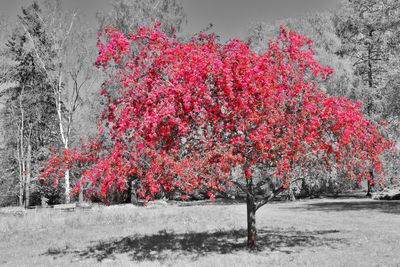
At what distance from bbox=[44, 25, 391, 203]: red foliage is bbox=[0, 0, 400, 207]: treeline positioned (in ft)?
38.2

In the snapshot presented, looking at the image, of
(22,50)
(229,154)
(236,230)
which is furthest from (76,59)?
(229,154)

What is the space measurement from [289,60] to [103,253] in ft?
25.1

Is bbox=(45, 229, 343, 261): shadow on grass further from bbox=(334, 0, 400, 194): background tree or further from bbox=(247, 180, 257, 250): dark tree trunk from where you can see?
bbox=(334, 0, 400, 194): background tree

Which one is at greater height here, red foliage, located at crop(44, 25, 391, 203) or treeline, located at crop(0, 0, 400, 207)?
treeline, located at crop(0, 0, 400, 207)

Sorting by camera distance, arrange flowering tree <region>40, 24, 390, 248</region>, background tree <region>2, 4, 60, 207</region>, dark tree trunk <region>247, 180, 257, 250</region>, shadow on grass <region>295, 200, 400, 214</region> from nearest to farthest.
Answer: flowering tree <region>40, 24, 390, 248</region>, dark tree trunk <region>247, 180, 257, 250</region>, shadow on grass <region>295, 200, 400, 214</region>, background tree <region>2, 4, 60, 207</region>

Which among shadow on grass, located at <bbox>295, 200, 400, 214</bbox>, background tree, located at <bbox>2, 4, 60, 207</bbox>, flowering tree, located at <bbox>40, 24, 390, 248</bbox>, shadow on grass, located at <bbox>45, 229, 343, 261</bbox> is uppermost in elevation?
background tree, located at <bbox>2, 4, 60, 207</bbox>

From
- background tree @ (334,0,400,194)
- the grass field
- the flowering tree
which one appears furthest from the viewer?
background tree @ (334,0,400,194)

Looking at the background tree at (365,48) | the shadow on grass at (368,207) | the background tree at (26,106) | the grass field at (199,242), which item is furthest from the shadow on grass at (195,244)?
the background tree at (26,106)

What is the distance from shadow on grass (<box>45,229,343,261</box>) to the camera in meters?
11.5

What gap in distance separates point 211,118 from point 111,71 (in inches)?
721

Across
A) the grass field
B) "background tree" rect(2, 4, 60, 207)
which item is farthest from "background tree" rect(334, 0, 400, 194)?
"background tree" rect(2, 4, 60, 207)

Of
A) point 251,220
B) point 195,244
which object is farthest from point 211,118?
point 195,244

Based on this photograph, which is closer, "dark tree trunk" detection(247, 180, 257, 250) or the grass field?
the grass field

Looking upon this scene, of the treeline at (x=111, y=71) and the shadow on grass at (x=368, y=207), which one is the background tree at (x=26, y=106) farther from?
the shadow on grass at (x=368, y=207)
